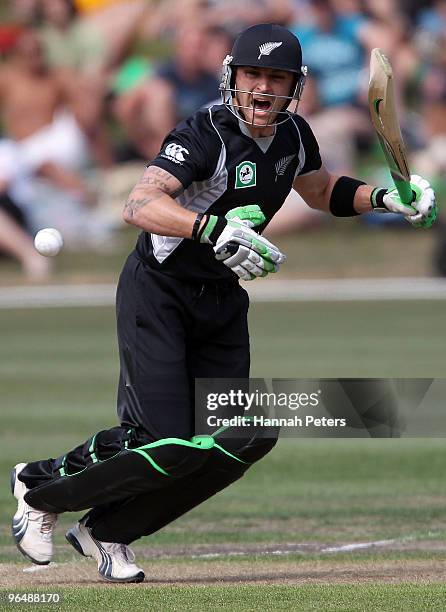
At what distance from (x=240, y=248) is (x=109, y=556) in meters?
1.51

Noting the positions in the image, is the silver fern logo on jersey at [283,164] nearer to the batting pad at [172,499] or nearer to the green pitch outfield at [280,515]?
the batting pad at [172,499]

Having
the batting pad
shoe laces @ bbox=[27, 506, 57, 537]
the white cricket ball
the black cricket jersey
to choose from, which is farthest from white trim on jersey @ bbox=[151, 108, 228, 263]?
shoe laces @ bbox=[27, 506, 57, 537]

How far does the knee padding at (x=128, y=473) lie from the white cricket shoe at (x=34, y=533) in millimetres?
130

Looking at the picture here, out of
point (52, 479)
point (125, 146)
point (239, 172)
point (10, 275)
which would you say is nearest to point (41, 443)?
point (52, 479)

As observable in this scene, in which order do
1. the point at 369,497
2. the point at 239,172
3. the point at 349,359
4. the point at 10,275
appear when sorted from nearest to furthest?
the point at 239,172
the point at 369,497
the point at 349,359
the point at 10,275

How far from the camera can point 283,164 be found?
575 cm

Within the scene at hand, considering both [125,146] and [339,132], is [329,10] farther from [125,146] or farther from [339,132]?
[125,146]

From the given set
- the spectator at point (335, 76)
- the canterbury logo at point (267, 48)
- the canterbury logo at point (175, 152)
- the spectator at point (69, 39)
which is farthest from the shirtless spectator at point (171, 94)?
the canterbury logo at point (175, 152)

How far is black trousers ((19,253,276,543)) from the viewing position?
554cm

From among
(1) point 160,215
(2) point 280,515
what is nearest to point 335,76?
(2) point 280,515

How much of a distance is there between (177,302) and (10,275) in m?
23.1

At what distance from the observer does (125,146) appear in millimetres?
30734

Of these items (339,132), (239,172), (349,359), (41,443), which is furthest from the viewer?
(339,132)
